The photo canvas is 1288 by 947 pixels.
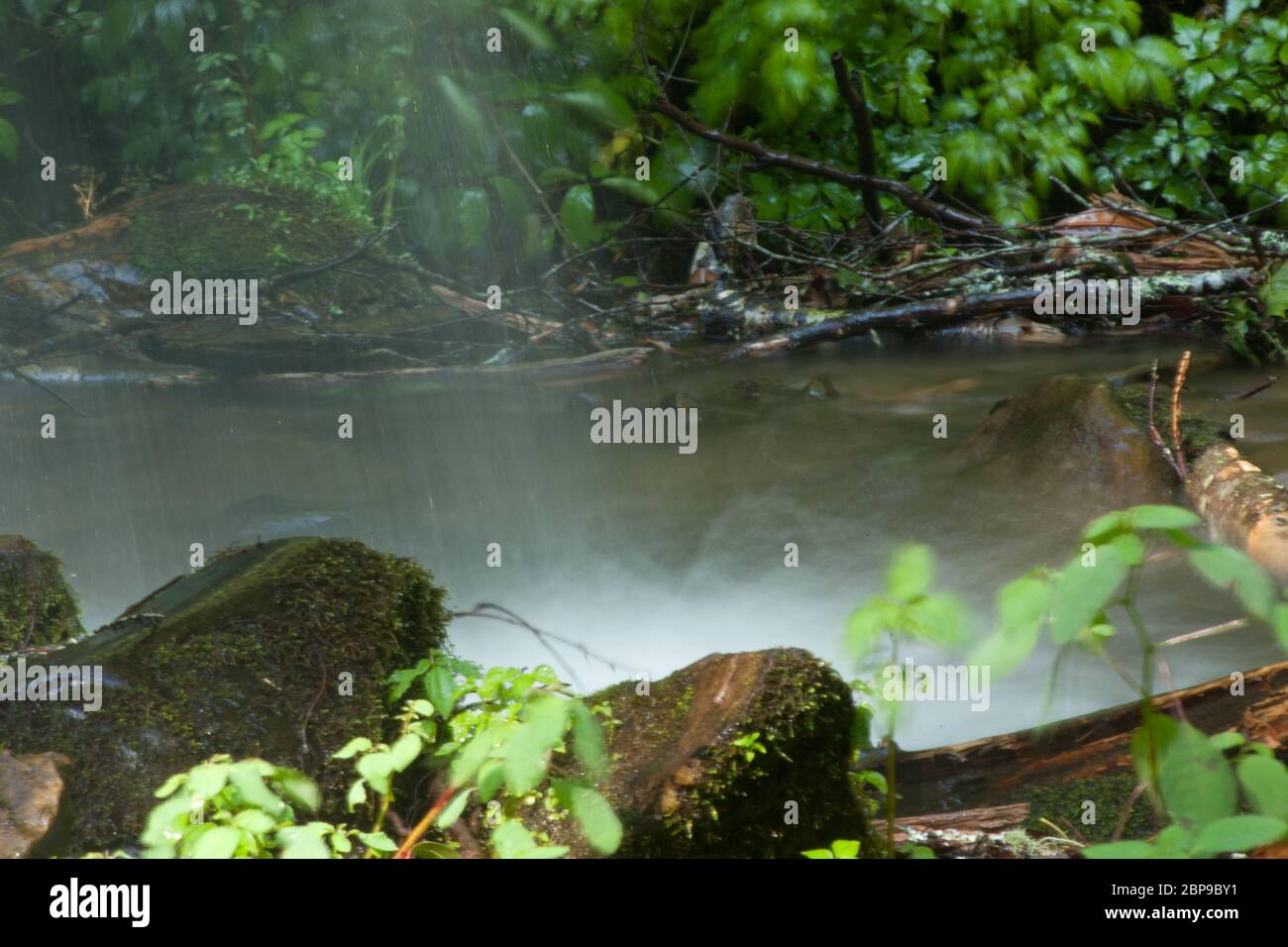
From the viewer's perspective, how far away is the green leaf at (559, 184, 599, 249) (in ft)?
20.2

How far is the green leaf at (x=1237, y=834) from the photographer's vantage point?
33.4 inches

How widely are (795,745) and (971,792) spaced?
1.41 feet

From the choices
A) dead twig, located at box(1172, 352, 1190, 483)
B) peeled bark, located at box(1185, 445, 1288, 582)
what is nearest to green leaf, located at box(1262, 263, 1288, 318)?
dead twig, located at box(1172, 352, 1190, 483)

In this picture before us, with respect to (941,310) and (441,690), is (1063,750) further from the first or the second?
(941,310)

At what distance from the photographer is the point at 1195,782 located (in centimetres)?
95

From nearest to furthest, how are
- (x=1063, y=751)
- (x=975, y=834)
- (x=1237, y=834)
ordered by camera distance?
1. (x=1237, y=834)
2. (x=975, y=834)
3. (x=1063, y=751)

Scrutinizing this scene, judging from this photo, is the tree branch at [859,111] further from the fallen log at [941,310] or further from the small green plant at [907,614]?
the small green plant at [907,614]

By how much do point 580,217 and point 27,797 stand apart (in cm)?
523

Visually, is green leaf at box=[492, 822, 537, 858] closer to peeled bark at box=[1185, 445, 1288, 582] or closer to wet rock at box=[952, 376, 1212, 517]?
peeled bark at box=[1185, 445, 1288, 582]

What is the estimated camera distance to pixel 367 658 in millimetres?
1683

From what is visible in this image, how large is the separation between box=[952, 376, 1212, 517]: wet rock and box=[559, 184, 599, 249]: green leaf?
131 inches

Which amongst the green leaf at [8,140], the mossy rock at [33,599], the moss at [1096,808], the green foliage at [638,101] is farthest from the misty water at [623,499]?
the green leaf at [8,140]

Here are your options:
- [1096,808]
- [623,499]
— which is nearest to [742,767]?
[1096,808]

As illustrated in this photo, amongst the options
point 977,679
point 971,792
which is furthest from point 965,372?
point 971,792
